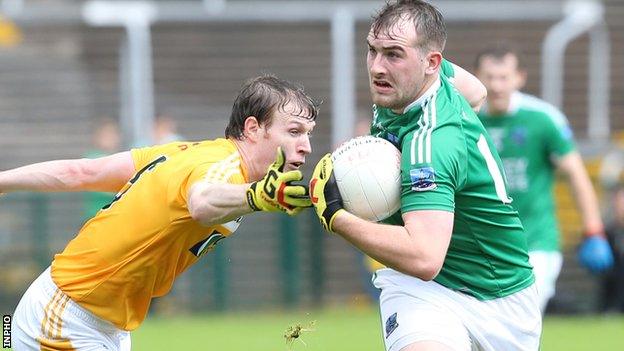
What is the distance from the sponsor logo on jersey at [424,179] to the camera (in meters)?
5.20

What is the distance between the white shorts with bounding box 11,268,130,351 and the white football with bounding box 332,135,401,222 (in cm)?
127

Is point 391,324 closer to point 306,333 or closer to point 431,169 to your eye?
point 431,169

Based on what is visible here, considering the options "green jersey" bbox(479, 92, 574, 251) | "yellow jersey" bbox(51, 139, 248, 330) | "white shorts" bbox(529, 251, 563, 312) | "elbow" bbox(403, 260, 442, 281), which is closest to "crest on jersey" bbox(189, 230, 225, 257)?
"yellow jersey" bbox(51, 139, 248, 330)

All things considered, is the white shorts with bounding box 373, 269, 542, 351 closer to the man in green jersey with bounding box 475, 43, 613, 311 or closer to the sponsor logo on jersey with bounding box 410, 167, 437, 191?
the sponsor logo on jersey with bounding box 410, 167, 437, 191

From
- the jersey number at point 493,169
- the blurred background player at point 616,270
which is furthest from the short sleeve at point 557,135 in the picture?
the blurred background player at point 616,270

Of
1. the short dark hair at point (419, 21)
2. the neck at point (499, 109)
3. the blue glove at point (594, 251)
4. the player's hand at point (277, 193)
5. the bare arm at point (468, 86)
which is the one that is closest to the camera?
the player's hand at point (277, 193)

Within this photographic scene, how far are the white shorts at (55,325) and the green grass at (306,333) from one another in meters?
4.79

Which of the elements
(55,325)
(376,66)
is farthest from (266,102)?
(55,325)

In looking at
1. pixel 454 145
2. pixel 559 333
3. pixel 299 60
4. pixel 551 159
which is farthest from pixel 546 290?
pixel 299 60

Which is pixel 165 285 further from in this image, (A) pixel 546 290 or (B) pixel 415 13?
(A) pixel 546 290

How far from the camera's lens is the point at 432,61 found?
5.59 metres

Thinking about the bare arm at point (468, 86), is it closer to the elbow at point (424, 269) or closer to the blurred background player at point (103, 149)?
the elbow at point (424, 269)

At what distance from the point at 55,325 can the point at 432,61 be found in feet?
6.63

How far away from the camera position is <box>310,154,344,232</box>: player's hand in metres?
5.15
